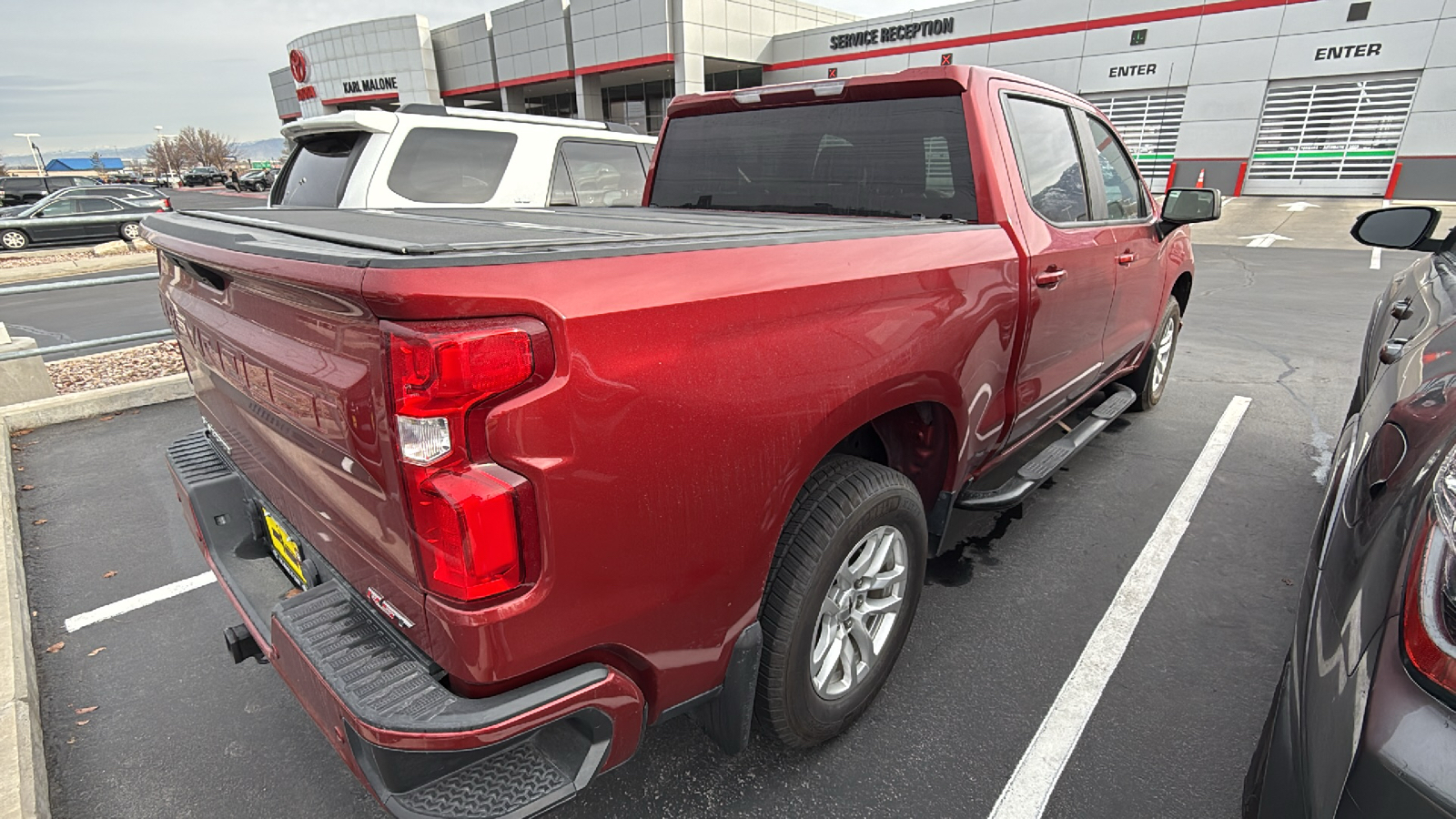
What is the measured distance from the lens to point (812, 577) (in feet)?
6.30

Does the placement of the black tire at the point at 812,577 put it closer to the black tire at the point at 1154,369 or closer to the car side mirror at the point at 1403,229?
the car side mirror at the point at 1403,229

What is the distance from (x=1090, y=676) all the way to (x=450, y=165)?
535 centimetres

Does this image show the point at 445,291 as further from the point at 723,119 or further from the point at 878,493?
the point at 723,119

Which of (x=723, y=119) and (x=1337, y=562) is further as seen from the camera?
(x=723, y=119)

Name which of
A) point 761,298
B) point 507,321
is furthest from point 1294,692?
point 507,321

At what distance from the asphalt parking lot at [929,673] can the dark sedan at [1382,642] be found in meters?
0.77

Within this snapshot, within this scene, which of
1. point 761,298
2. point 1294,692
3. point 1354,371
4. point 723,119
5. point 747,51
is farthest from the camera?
point 747,51

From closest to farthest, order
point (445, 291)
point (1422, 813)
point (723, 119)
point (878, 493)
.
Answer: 1. point (1422, 813)
2. point (445, 291)
3. point (878, 493)
4. point (723, 119)

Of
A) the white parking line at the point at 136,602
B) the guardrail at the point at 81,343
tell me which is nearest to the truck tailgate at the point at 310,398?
the white parking line at the point at 136,602

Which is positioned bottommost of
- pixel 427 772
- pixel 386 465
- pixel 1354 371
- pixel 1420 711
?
pixel 1354 371

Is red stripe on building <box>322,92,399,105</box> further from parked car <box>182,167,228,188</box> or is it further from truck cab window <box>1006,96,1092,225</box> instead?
truck cab window <box>1006,96,1092,225</box>

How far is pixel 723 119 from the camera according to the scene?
354cm

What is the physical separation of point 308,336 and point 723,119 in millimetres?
2593

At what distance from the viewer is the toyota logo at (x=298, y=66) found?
4472 centimetres
